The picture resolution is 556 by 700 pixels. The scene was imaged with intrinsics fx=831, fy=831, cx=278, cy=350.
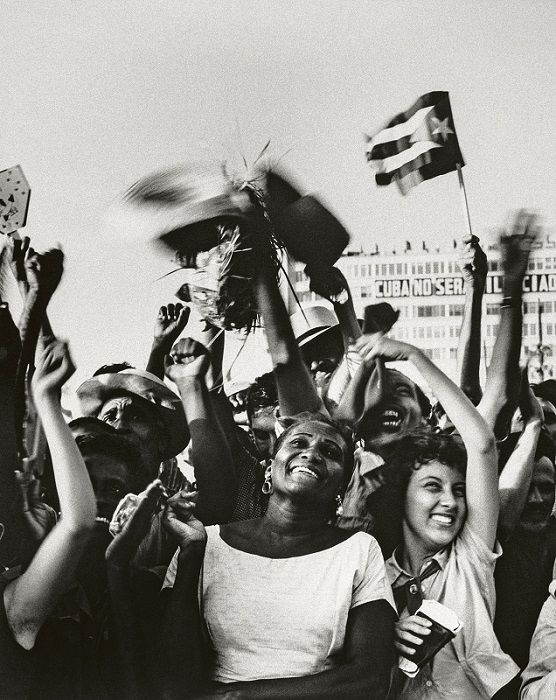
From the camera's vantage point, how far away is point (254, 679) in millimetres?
2557

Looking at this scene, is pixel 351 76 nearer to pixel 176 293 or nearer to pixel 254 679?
pixel 176 293

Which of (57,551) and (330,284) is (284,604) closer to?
(57,551)

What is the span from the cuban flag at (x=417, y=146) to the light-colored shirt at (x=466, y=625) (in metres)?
1.24

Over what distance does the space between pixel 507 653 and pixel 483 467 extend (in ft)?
2.03

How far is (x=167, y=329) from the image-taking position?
2889 mm

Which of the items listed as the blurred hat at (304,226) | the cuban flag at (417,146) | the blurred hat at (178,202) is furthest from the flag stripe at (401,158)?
the blurred hat at (178,202)

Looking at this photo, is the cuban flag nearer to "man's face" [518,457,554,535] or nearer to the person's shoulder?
"man's face" [518,457,554,535]

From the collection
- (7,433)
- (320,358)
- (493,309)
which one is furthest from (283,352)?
(7,433)

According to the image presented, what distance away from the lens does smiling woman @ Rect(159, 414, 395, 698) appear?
100 inches

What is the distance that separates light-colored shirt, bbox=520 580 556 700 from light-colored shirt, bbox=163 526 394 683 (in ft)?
1.79

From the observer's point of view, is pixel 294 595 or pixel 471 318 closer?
pixel 294 595

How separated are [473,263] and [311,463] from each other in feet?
2.98

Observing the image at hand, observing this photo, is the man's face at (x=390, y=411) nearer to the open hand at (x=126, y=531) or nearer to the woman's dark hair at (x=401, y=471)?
the woman's dark hair at (x=401, y=471)

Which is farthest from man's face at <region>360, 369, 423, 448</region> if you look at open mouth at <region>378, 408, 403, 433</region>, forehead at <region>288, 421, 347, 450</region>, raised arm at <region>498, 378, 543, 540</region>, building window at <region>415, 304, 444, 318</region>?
raised arm at <region>498, 378, 543, 540</region>
